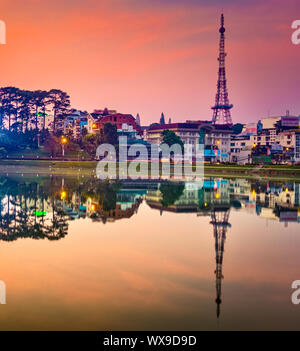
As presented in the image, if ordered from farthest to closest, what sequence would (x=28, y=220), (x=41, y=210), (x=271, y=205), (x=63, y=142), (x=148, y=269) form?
(x=63, y=142), (x=271, y=205), (x=41, y=210), (x=28, y=220), (x=148, y=269)

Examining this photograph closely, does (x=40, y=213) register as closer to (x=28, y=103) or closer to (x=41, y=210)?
(x=41, y=210)

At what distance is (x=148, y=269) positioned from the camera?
13.5m

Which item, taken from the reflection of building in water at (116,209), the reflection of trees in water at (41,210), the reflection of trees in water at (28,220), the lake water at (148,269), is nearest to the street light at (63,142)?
the reflection of trees in water at (41,210)

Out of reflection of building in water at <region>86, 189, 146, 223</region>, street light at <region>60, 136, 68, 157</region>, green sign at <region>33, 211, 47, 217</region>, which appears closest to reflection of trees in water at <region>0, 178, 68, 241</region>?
green sign at <region>33, 211, 47, 217</region>

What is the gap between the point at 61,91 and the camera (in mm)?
94562

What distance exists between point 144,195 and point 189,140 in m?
72.3

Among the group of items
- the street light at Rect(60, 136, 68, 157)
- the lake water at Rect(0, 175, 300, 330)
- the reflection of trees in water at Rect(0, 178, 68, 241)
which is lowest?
the lake water at Rect(0, 175, 300, 330)

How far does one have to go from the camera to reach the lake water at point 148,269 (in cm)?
988

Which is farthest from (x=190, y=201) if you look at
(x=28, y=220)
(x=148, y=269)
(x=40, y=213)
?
(x=148, y=269)

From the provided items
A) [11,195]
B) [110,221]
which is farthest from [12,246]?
[11,195]

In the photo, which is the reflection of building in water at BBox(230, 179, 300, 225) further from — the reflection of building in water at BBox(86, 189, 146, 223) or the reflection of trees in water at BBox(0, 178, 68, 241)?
the reflection of trees in water at BBox(0, 178, 68, 241)

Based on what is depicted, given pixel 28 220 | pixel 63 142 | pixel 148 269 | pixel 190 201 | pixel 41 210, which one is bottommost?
pixel 148 269

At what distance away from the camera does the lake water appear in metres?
9.88
